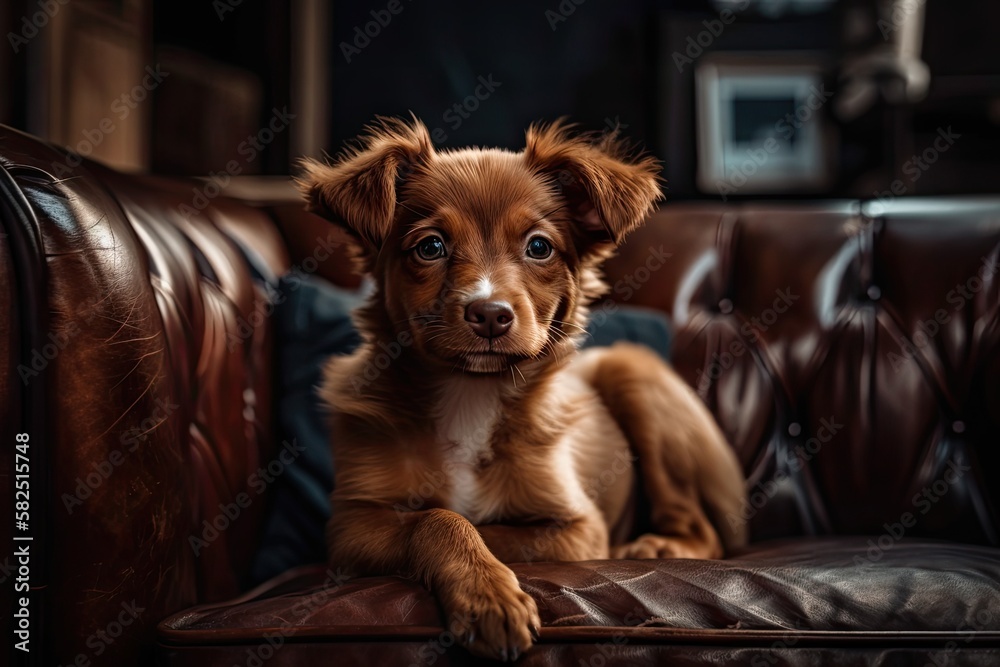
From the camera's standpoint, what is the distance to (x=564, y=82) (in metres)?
3.44

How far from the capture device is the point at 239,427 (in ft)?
6.56

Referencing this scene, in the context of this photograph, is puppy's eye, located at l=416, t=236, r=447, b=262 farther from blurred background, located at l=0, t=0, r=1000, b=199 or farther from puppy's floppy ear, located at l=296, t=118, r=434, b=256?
blurred background, located at l=0, t=0, r=1000, b=199

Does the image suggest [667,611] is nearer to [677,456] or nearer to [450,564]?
[450,564]

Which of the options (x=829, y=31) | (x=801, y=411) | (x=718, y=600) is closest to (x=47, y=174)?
(x=718, y=600)

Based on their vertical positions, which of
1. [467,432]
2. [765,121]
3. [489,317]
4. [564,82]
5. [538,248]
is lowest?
[467,432]

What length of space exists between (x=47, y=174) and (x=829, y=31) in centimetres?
327

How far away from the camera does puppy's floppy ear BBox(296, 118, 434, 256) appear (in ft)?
5.56

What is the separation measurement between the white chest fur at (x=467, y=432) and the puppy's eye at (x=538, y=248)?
0.31m

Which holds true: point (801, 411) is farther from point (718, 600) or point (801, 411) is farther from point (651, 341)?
point (718, 600)

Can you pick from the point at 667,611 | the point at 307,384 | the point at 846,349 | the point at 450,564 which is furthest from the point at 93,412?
the point at 846,349

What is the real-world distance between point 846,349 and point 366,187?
61.1 inches

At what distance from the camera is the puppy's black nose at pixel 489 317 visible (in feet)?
5.07

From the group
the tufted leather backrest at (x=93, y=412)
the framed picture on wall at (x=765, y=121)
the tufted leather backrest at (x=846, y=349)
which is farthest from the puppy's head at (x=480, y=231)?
the framed picture on wall at (x=765, y=121)

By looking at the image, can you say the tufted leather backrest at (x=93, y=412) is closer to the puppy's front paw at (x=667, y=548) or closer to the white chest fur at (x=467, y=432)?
the white chest fur at (x=467, y=432)
